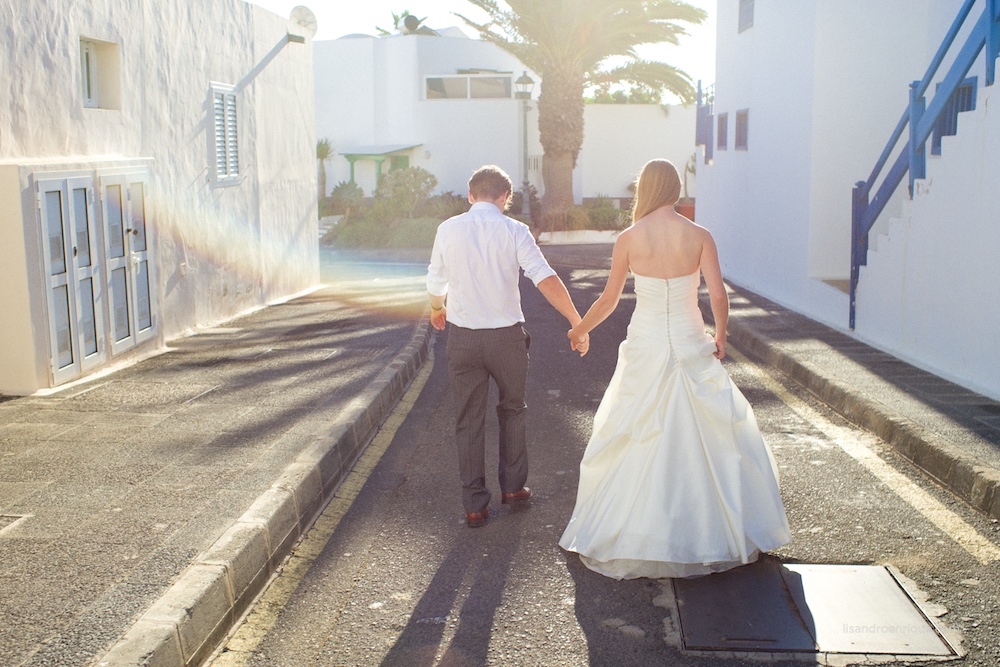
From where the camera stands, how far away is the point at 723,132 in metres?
18.7

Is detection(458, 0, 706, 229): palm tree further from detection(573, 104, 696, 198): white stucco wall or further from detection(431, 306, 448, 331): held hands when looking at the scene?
detection(431, 306, 448, 331): held hands

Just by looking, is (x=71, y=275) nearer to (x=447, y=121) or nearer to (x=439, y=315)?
(x=439, y=315)

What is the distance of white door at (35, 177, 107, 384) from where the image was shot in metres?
8.48

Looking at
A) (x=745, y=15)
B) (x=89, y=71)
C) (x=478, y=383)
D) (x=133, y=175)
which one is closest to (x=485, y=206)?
(x=478, y=383)

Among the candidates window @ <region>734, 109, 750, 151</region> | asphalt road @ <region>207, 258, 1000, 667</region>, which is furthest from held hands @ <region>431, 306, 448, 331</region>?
window @ <region>734, 109, 750, 151</region>

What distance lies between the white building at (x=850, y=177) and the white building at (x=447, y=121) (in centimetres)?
1959

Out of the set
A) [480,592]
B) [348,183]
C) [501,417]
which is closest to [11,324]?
[501,417]

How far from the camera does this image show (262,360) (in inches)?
400

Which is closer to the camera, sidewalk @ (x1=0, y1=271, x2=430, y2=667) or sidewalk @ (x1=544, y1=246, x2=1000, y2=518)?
sidewalk @ (x1=0, y1=271, x2=430, y2=667)

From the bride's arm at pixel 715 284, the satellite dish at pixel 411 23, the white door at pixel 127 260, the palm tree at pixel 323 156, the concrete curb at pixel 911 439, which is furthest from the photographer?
the satellite dish at pixel 411 23

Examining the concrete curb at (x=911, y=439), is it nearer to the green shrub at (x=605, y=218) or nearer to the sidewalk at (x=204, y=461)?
the sidewalk at (x=204, y=461)

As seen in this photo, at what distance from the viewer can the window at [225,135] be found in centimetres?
1354

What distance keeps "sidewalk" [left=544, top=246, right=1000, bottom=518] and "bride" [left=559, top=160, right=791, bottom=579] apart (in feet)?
5.37

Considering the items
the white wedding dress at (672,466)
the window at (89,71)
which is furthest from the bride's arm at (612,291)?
the window at (89,71)
